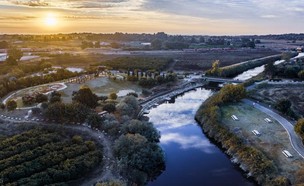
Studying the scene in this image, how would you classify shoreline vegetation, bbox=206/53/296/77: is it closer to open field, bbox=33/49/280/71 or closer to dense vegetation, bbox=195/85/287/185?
open field, bbox=33/49/280/71

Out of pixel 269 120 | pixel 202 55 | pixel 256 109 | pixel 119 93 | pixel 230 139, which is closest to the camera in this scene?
pixel 230 139

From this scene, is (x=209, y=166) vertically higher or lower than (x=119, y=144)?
lower

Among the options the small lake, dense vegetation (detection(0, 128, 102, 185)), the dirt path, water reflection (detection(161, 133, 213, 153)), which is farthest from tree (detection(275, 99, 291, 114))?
dense vegetation (detection(0, 128, 102, 185))

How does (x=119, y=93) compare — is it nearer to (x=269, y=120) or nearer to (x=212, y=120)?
(x=212, y=120)

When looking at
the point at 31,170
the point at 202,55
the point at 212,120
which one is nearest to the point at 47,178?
the point at 31,170

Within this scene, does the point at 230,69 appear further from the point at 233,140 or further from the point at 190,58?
the point at 233,140

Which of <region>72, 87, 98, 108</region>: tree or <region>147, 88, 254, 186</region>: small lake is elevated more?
<region>72, 87, 98, 108</region>: tree

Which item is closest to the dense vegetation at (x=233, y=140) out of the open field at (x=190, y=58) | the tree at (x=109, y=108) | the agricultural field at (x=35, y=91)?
the tree at (x=109, y=108)
